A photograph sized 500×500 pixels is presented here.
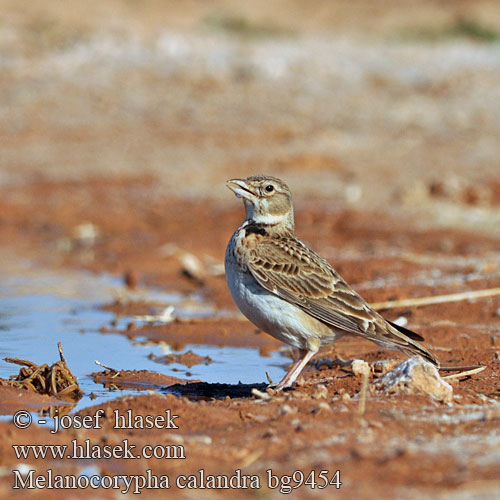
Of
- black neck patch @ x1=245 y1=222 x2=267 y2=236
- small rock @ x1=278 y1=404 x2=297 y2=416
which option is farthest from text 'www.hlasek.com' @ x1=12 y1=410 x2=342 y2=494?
black neck patch @ x1=245 y1=222 x2=267 y2=236

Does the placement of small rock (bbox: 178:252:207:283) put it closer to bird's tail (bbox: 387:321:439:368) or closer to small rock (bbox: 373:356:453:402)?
bird's tail (bbox: 387:321:439:368)

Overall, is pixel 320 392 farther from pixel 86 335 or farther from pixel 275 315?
pixel 86 335

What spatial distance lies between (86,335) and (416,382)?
3.43 meters

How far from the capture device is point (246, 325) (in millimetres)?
8000

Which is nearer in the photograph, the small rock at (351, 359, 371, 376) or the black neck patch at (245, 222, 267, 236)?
the small rock at (351, 359, 371, 376)

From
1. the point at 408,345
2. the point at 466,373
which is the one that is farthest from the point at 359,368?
the point at 466,373

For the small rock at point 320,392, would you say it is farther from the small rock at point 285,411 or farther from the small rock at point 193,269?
the small rock at point 193,269

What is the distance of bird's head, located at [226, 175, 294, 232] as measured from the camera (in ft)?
21.1

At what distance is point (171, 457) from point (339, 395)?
148 centimetres

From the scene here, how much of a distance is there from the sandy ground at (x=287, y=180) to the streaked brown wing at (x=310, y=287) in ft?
1.10

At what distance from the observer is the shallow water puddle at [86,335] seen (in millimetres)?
6547

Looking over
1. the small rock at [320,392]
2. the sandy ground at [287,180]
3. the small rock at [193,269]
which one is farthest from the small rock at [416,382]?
the small rock at [193,269]

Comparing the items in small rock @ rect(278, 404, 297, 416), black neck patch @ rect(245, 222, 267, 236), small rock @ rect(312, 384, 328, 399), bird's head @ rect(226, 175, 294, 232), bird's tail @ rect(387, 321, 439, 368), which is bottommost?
small rock @ rect(278, 404, 297, 416)

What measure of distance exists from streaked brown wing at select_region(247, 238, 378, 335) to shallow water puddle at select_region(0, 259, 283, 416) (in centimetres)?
75
